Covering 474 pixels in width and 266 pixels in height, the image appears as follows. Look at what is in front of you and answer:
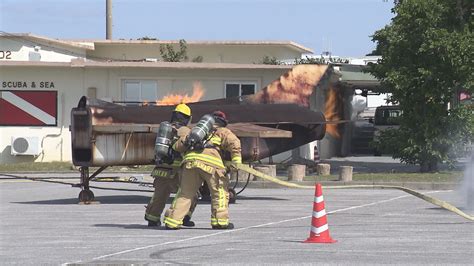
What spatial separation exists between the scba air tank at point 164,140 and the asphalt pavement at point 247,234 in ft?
3.78

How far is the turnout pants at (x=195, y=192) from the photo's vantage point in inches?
540

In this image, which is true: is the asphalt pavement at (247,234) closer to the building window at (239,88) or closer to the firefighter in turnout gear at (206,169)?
the firefighter in turnout gear at (206,169)

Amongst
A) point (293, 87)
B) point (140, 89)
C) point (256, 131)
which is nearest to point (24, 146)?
point (140, 89)

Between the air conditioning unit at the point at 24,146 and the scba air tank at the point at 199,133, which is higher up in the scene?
the scba air tank at the point at 199,133

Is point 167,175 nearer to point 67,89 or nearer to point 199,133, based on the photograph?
point 199,133

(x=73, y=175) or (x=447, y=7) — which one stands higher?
(x=447, y=7)

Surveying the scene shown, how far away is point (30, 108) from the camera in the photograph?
34844mm

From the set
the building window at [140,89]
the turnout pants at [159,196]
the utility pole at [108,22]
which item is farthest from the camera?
the utility pole at [108,22]

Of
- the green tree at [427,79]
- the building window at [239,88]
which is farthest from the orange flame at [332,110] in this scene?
the green tree at [427,79]

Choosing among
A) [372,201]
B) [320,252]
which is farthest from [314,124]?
[320,252]

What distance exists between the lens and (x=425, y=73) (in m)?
26.3

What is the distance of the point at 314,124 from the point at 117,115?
4172 mm

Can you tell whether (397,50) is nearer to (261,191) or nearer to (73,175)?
(261,191)

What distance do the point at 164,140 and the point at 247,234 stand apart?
194cm
